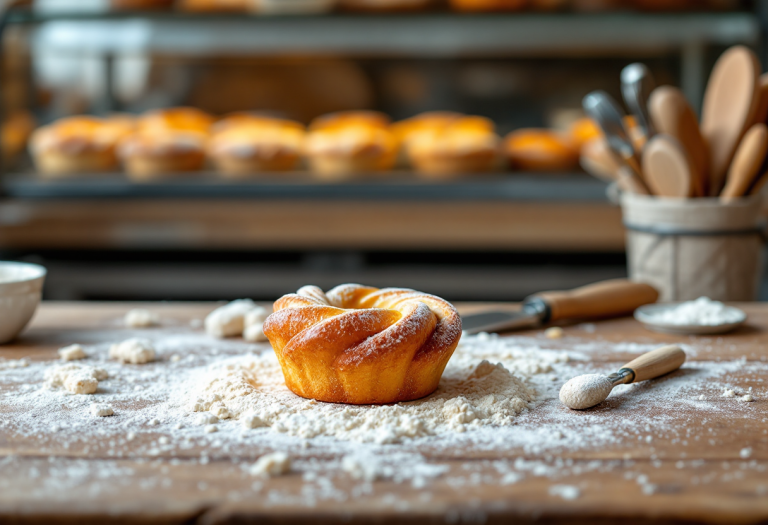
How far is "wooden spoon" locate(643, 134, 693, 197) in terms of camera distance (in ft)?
4.61

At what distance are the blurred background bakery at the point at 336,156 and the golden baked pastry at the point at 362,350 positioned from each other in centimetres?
159

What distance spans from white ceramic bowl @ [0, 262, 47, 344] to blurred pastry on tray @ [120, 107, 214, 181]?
1.45 metres

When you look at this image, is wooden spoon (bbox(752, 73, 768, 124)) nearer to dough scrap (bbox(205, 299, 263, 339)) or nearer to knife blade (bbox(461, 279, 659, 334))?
knife blade (bbox(461, 279, 659, 334))

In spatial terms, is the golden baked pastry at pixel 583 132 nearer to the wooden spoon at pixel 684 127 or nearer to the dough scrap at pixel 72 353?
the wooden spoon at pixel 684 127

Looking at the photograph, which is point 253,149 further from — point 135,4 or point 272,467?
point 272,467

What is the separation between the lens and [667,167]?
1.43 meters

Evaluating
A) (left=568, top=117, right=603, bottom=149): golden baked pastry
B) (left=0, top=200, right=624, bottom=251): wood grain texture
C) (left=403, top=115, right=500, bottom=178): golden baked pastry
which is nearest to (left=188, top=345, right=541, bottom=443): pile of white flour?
(left=0, top=200, right=624, bottom=251): wood grain texture

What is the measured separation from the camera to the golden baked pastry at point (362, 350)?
34.4 inches

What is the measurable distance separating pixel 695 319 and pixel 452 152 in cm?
143

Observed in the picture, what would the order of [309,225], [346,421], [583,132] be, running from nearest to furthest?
[346,421], [309,225], [583,132]

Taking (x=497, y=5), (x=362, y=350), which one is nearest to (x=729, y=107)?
(x=362, y=350)

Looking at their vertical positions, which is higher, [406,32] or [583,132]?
[406,32]

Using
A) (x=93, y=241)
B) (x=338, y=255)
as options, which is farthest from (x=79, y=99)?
(x=338, y=255)

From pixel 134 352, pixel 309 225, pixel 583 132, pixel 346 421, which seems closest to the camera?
pixel 346 421
